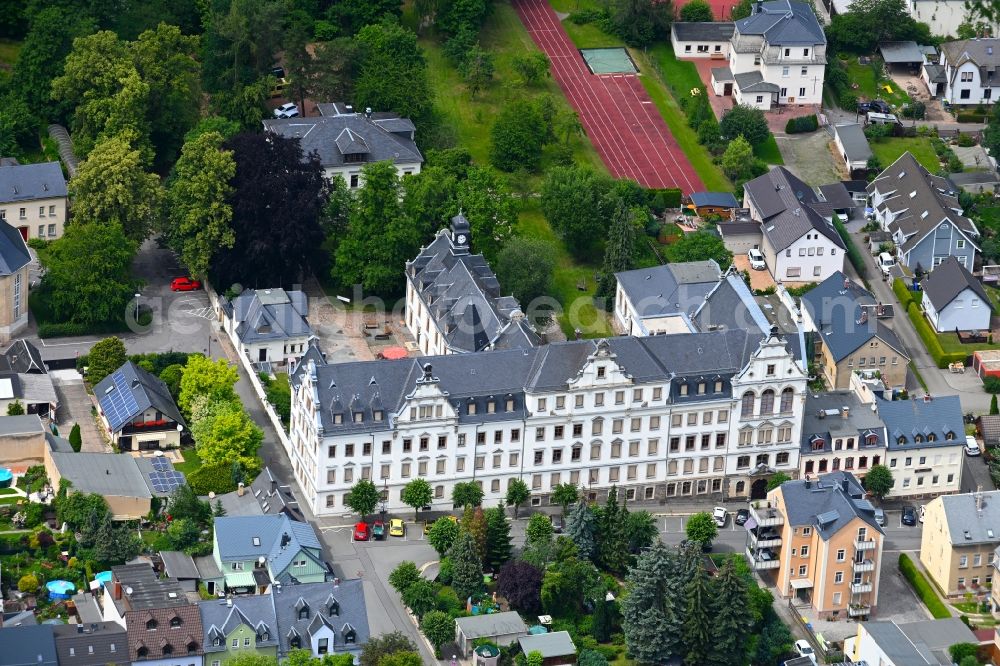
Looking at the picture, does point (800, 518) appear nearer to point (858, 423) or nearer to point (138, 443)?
point (858, 423)

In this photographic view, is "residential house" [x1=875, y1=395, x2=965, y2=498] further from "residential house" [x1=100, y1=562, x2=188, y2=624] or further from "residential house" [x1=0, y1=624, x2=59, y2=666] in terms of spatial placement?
"residential house" [x1=0, y1=624, x2=59, y2=666]

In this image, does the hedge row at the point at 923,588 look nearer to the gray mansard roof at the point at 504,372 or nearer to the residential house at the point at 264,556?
the gray mansard roof at the point at 504,372

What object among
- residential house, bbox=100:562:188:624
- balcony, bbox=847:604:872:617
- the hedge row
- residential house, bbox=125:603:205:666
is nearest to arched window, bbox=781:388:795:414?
the hedge row

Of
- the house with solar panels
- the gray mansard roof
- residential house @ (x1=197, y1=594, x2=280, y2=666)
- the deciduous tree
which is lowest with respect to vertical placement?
residential house @ (x1=197, y1=594, x2=280, y2=666)

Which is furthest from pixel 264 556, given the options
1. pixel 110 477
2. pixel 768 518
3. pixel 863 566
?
pixel 863 566

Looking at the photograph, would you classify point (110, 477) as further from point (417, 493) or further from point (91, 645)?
point (417, 493)

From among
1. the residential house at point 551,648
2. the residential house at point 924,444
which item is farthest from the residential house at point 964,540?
the residential house at point 551,648
